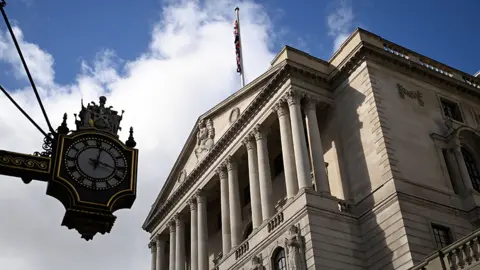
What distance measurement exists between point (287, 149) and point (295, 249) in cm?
689

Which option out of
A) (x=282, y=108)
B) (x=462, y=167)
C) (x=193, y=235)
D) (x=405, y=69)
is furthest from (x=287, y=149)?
(x=193, y=235)

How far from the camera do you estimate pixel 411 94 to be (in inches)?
1414

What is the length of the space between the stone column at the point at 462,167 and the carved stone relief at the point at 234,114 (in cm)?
1354

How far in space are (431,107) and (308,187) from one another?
9943 millimetres

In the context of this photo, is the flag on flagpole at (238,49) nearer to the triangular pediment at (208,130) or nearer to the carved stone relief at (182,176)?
the triangular pediment at (208,130)

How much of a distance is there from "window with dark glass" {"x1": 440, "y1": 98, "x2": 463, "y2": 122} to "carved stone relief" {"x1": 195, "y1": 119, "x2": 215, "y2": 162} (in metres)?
15.2

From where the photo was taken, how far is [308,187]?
1234 inches

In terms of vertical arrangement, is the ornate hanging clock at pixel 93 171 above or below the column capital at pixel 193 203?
below

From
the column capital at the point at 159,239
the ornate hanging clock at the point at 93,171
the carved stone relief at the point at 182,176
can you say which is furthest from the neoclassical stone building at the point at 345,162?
the ornate hanging clock at the point at 93,171

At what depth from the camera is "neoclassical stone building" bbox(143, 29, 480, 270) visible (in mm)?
30047

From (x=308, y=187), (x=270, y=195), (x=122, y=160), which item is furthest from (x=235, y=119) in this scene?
(x=122, y=160)

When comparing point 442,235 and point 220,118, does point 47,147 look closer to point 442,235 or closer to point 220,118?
point 442,235

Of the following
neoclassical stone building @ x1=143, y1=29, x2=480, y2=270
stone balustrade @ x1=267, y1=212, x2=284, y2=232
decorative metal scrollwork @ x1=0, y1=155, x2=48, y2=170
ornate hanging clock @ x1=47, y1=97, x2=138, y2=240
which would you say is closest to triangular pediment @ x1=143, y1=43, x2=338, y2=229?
neoclassical stone building @ x1=143, y1=29, x2=480, y2=270

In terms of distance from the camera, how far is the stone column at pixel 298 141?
3203 centimetres
